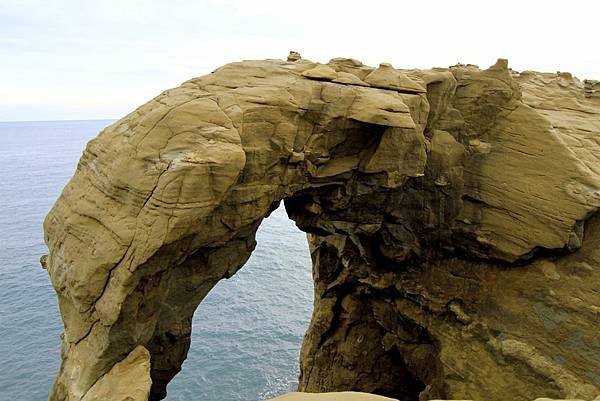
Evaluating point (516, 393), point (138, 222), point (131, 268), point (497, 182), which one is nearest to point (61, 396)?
point (131, 268)

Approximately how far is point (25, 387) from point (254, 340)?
14.6 meters

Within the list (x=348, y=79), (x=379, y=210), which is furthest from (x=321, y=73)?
(x=379, y=210)

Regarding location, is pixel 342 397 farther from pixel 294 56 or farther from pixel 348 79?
pixel 294 56

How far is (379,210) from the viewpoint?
13.9 metres

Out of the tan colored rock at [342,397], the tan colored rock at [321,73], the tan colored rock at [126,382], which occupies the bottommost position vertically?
the tan colored rock at [126,382]

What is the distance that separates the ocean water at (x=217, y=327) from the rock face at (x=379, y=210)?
1443 centimetres

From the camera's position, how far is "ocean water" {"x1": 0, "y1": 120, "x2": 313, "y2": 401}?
26.1 meters

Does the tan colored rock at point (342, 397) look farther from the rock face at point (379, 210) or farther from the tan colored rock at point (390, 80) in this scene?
the tan colored rock at point (390, 80)

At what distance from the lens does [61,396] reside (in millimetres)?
9414

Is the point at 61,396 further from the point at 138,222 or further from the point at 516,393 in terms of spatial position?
the point at 516,393

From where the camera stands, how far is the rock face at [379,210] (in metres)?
8.66

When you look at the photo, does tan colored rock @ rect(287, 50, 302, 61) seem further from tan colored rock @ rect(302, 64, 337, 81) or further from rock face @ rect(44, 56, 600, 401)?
tan colored rock @ rect(302, 64, 337, 81)

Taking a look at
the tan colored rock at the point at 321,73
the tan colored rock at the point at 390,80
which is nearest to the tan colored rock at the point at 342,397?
the tan colored rock at the point at 321,73

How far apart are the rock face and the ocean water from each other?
1443 cm
